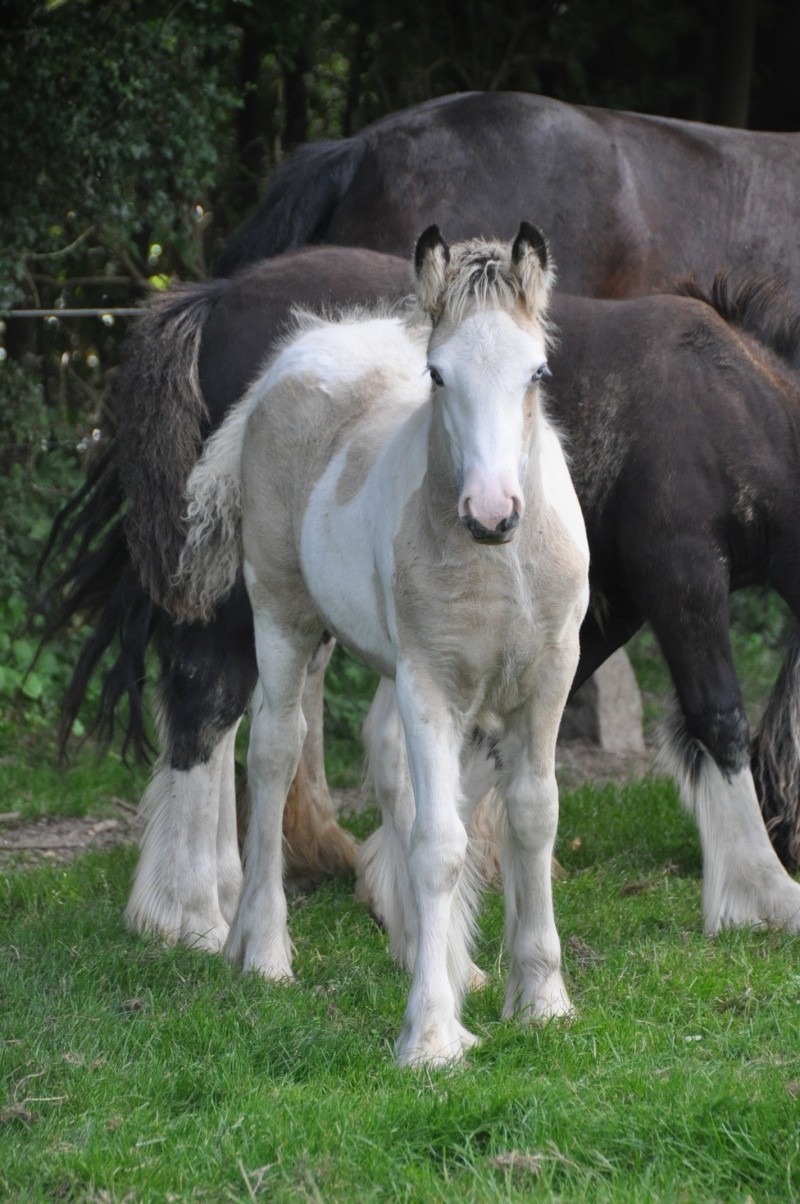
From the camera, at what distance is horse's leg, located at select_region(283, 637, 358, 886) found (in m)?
5.41

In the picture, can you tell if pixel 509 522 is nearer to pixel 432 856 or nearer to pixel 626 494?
pixel 432 856

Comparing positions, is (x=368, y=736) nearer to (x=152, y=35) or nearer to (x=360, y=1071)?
(x=360, y=1071)

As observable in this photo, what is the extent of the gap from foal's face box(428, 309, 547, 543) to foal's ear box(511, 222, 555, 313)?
0.22 ft

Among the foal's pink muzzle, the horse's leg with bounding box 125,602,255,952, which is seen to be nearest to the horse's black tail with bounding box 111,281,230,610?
the horse's leg with bounding box 125,602,255,952

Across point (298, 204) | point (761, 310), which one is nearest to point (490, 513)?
point (761, 310)

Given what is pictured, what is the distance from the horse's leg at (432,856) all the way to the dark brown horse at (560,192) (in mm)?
2819

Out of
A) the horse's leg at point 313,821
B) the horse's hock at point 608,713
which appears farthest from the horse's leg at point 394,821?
the horse's hock at point 608,713

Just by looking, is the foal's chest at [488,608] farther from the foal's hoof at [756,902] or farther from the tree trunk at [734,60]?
the tree trunk at [734,60]

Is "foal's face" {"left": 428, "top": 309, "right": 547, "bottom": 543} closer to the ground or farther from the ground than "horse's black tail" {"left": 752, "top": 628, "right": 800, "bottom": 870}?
farther from the ground

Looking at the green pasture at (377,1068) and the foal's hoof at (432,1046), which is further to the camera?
the foal's hoof at (432,1046)

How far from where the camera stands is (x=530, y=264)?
3314 mm

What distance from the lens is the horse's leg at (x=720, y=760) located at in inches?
176

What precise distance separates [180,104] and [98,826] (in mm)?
3548

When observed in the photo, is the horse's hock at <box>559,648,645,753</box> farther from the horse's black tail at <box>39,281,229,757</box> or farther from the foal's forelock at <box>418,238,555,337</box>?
the foal's forelock at <box>418,238,555,337</box>
